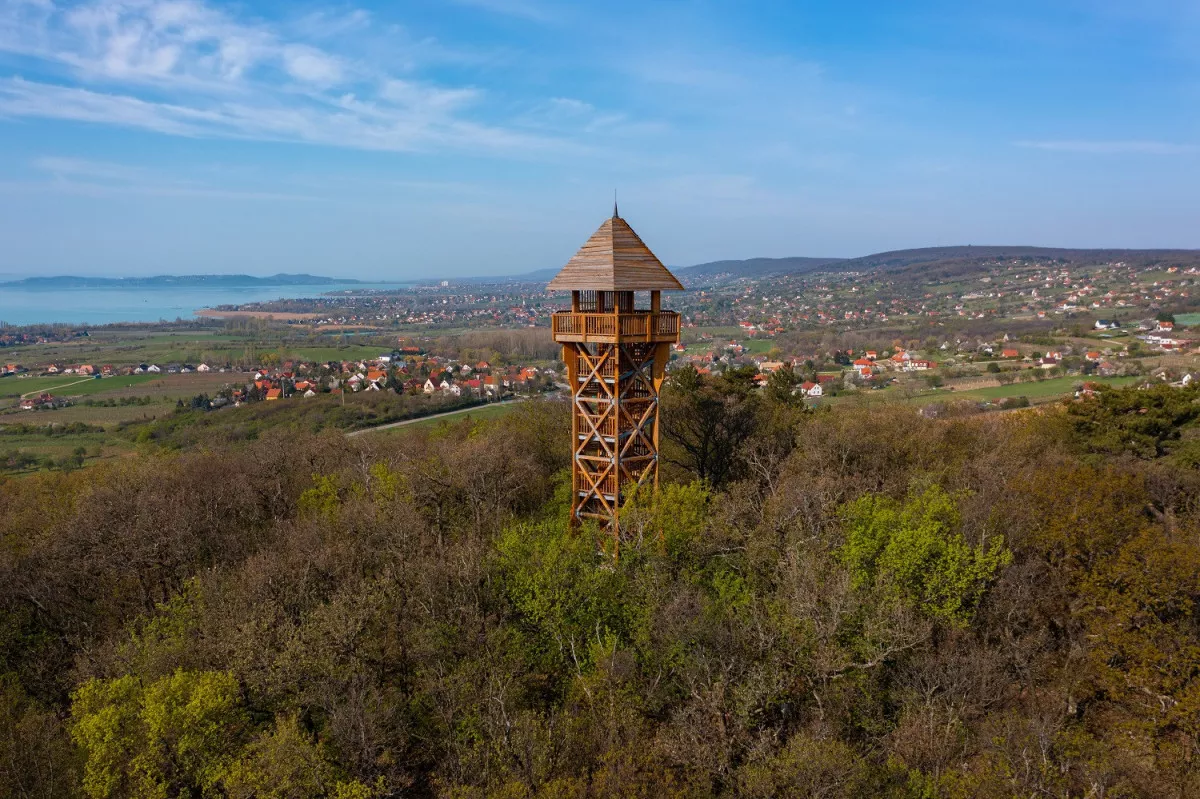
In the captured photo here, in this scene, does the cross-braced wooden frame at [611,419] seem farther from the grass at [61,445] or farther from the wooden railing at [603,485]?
the grass at [61,445]

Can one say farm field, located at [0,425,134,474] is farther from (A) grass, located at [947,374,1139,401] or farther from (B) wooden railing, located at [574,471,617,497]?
(A) grass, located at [947,374,1139,401]

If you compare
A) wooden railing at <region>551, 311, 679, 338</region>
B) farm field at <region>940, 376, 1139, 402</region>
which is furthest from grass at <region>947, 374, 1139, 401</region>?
wooden railing at <region>551, 311, 679, 338</region>

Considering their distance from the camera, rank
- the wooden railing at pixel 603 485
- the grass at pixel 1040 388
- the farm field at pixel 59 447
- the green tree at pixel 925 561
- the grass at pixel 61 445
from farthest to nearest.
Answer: the grass at pixel 1040 388 < the grass at pixel 61 445 < the farm field at pixel 59 447 < the wooden railing at pixel 603 485 < the green tree at pixel 925 561

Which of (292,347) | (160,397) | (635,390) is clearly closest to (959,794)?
(635,390)

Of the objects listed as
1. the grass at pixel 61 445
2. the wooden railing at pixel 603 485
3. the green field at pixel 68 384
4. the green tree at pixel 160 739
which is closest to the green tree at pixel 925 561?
the wooden railing at pixel 603 485

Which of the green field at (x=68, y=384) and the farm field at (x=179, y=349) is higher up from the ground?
the farm field at (x=179, y=349)

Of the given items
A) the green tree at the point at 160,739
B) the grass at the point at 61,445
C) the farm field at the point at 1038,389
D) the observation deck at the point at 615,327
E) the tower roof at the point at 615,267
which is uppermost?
the tower roof at the point at 615,267

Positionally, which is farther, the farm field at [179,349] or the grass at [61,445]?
the farm field at [179,349]
